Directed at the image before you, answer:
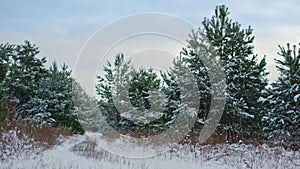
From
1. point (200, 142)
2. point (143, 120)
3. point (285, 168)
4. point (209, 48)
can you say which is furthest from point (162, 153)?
point (143, 120)

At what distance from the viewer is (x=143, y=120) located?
18.2 metres

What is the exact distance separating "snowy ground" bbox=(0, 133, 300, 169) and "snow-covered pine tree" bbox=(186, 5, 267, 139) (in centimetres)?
424

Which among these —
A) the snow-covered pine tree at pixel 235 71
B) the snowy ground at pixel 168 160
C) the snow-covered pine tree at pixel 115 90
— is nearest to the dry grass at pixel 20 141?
the snowy ground at pixel 168 160

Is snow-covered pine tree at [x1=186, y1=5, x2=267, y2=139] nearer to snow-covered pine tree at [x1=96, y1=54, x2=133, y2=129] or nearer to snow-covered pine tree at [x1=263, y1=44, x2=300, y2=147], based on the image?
snow-covered pine tree at [x1=263, y1=44, x2=300, y2=147]

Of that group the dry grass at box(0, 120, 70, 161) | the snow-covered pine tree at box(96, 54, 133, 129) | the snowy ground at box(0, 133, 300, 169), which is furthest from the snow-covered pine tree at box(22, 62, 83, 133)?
the snowy ground at box(0, 133, 300, 169)

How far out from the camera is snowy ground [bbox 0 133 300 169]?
6902 millimetres

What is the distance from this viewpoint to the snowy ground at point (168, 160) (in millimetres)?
6902

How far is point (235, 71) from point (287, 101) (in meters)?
3.49

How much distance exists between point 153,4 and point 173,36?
1.59m

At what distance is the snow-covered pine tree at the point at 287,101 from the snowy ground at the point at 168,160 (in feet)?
6.65

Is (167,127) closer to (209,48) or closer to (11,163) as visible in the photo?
(209,48)

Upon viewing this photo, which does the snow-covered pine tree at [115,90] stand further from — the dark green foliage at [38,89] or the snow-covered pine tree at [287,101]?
the snow-covered pine tree at [287,101]

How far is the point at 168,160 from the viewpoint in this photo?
9.07 m

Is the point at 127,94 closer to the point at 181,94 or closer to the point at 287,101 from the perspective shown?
the point at 181,94
